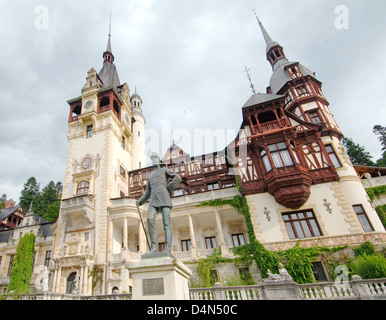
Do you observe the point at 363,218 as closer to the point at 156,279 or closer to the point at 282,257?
the point at 282,257

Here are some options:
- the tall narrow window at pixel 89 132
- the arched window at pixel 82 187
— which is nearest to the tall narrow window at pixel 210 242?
the arched window at pixel 82 187

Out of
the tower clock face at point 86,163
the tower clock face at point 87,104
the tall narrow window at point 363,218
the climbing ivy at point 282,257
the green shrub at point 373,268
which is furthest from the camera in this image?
the tower clock face at point 87,104

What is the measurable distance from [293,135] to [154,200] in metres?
17.6

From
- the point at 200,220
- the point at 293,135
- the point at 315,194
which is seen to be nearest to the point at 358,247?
the point at 315,194

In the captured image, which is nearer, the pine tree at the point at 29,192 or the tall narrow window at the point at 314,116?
the tall narrow window at the point at 314,116

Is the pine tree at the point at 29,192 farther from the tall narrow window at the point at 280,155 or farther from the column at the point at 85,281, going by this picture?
the tall narrow window at the point at 280,155

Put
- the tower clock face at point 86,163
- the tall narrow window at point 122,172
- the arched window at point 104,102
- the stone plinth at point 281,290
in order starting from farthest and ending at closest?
the arched window at point 104,102, the tall narrow window at point 122,172, the tower clock face at point 86,163, the stone plinth at point 281,290

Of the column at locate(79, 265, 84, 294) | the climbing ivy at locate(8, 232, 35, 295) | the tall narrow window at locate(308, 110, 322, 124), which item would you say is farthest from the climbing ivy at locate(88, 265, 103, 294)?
the tall narrow window at locate(308, 110, 322, 124)

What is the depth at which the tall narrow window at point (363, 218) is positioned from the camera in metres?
17.2

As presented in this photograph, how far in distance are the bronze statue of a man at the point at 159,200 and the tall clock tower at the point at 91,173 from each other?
18.0 m

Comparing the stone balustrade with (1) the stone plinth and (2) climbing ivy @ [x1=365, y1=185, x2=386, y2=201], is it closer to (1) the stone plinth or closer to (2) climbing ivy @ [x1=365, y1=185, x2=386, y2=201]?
(1) the stone plinth

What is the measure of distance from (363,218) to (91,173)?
26.6 m
